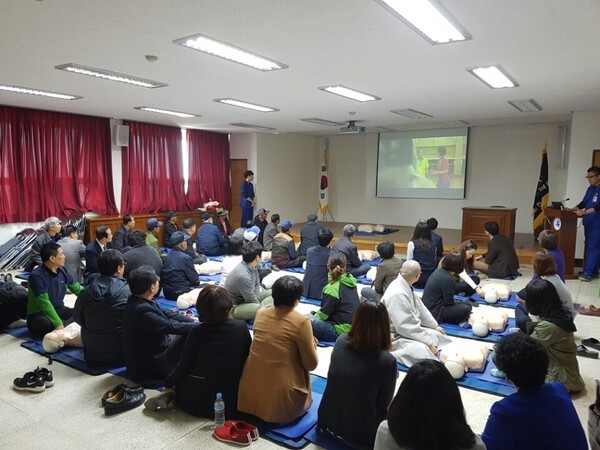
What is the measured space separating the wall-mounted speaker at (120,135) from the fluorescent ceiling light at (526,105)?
6798mm

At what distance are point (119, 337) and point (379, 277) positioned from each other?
256 centimetres

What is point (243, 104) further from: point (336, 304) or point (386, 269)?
point (336, 304)

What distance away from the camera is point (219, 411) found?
2.49 metres

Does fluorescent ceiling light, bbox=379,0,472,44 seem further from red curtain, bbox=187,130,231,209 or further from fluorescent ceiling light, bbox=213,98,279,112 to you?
red curtain, bbox=187,130,231,209

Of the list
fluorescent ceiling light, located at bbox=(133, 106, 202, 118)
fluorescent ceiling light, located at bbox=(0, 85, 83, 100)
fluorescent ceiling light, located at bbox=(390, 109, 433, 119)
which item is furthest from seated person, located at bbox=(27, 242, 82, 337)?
fluorescent ceiling light, located at bbox=(390, 109, 433, 119)

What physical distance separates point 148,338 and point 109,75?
304cm

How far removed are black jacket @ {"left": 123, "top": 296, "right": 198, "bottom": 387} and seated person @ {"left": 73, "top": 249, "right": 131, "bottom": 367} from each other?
11.4 inches

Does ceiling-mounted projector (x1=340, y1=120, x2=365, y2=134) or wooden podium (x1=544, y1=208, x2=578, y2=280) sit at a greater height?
ceiling-mounted projector (x1=340, y1=120, x2=365, y2=134)

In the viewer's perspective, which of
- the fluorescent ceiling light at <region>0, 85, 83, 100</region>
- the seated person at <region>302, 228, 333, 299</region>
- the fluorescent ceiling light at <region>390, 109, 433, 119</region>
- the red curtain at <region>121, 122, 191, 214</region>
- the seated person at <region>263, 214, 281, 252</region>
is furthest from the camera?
the red curtain at <region>121, 122, 191, 214</region>

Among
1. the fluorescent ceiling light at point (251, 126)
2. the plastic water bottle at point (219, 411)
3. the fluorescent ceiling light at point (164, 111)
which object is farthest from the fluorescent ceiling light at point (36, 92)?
the plastic water bottle at point (219, 411)

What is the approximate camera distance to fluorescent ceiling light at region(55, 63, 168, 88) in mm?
4238

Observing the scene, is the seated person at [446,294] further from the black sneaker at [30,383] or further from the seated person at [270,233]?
the seated person at [270,233]

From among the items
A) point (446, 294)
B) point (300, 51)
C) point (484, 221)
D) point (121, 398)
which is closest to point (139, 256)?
point (121, 398)

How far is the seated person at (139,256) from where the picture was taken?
4.65 m
